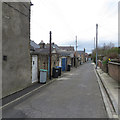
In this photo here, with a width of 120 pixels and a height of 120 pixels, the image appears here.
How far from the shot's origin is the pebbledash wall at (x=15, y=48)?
6.85 metres

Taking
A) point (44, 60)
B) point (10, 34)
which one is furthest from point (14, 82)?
point (44, 60)

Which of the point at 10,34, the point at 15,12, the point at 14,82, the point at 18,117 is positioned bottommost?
the point at 18,117

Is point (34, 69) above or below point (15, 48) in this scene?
below

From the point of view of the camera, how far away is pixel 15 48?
25.6 ft

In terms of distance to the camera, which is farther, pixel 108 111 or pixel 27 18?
pixel 27 18

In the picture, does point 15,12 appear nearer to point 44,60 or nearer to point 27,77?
point 27,77

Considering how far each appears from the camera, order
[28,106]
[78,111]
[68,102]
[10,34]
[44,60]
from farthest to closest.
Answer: [44,60], [10,34], [68,102], [28,106], [78,111]

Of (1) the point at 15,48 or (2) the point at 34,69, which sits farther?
(2) the point at 34,69

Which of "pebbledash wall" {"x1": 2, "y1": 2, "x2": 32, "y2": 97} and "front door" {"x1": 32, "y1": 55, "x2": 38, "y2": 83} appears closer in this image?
"pebbledash wall" {"x1": 2, "y1": 2, "x2": 32, "y2": 97}

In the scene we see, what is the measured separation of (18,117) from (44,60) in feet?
26.7

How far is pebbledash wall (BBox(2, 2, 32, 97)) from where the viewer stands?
6.85 metres

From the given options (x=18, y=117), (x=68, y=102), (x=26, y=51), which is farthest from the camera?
(x=26, y=51)

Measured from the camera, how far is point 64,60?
22.5 meters

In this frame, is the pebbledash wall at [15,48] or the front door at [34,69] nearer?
the pebbledash wall at [15,48]
